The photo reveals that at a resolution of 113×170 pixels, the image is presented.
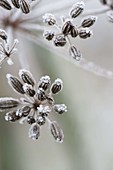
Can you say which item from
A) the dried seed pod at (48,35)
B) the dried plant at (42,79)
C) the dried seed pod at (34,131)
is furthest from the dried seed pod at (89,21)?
the dried seed pod at (34,131)

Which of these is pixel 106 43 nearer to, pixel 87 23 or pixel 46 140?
pixel 46 140

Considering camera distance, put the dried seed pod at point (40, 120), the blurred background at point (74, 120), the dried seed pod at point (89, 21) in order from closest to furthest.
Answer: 1. the dried seed pod at point (40, 120)
2. the dried seed pod at point (89, 21)
3. the blurred background at point (74, 120)

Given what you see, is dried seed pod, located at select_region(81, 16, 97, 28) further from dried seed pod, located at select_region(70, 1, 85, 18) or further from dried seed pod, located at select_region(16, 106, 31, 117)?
dried seed pod, located at select_region(16, 106, 31, 117)

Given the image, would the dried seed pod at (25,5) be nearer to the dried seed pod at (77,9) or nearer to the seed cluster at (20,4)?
the seed cluster at (20,4)

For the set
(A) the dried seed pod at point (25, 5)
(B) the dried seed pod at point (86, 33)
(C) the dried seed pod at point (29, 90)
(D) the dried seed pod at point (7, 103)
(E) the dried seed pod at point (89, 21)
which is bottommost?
(D) the dried seed pod at point (7, 103)

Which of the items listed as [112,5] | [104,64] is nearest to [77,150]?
[112,5]

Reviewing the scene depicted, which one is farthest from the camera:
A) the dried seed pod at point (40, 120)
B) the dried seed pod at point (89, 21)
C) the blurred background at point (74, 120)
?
the blurred background at point (74, 120)

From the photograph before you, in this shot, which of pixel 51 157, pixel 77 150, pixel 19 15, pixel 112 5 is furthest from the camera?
pixel 51 157

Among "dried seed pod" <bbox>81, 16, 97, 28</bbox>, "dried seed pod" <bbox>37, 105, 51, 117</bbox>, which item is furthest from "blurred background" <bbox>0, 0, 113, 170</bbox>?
"dried seed pod" <bbox>37, 105, 51, 117</bbox>
